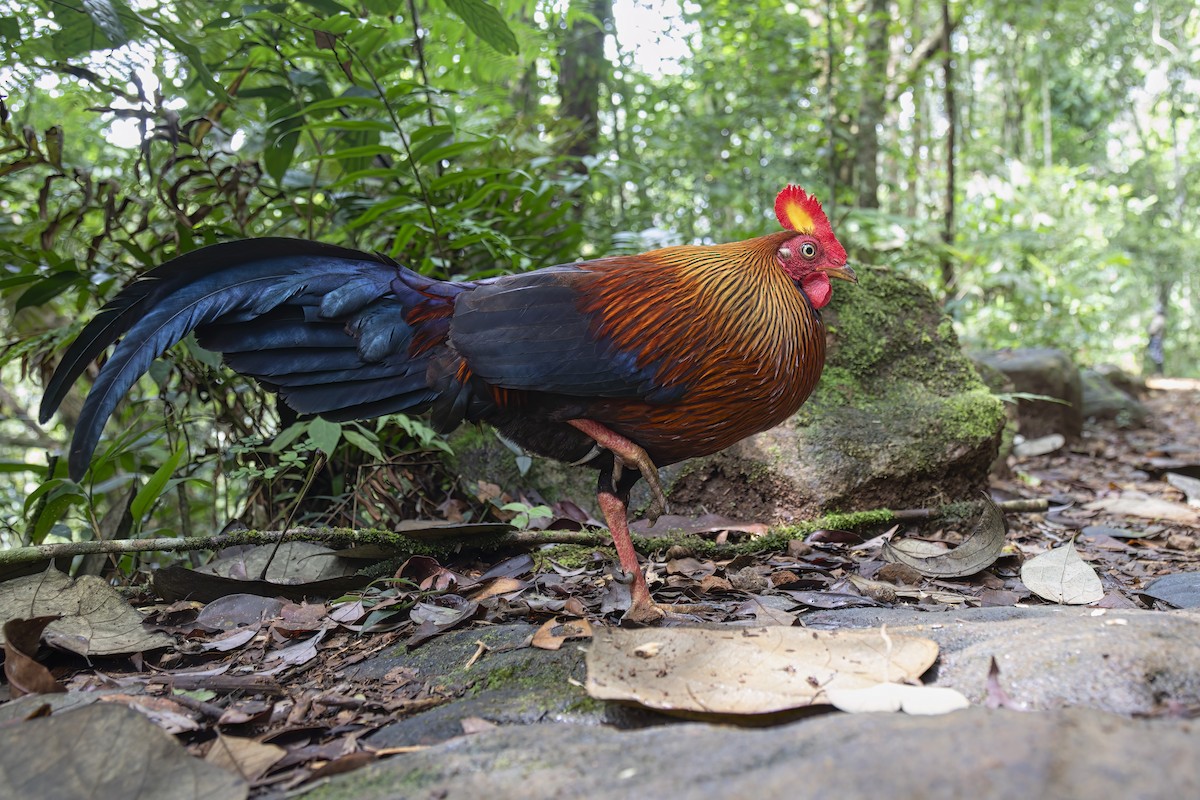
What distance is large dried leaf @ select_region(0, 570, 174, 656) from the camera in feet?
9.18

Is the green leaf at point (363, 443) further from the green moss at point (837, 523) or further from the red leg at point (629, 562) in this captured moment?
the green moss at point (837, 523)

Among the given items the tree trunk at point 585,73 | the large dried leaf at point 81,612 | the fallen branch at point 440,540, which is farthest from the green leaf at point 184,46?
the tree trunk at point 585,73

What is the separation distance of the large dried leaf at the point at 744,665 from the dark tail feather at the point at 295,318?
157 cm

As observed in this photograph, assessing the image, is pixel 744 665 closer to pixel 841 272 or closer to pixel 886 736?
pixel 886 736

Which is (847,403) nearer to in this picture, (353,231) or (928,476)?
(928,476)

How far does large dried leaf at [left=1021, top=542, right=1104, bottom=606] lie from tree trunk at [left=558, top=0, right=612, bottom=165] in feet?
18.9

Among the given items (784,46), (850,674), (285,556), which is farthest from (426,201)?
(784,46)

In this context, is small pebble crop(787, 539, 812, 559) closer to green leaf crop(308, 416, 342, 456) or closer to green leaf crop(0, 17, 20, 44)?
green leaf crop(308, 416, 342, 456)

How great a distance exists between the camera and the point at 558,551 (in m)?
4.11

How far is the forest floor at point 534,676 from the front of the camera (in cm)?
158

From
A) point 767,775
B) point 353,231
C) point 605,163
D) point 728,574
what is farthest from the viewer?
point 605,163

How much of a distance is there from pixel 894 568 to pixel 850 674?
1643mm

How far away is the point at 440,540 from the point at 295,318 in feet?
3.93

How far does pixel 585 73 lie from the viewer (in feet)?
27.0
